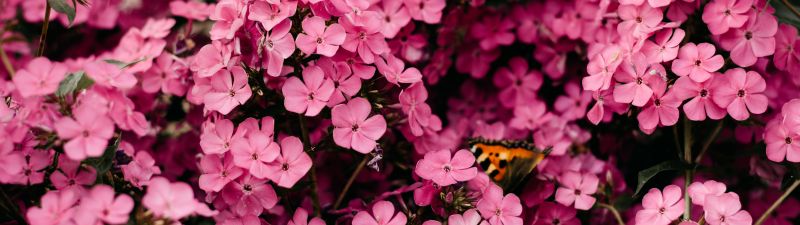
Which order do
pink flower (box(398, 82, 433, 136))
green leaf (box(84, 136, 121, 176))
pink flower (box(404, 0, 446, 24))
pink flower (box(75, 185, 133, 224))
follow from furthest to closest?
pink flower (box(404, 0, 446, 24)) → pink flower (box(398, 82, 433, 136)) → green leaf (box(84, 136, 121, 176)) → pink flower (box(75, 185, 133, 224))

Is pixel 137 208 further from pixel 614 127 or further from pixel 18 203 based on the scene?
pixel 614 127

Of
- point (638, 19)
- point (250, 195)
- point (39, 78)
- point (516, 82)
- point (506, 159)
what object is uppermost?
point (39, 78)

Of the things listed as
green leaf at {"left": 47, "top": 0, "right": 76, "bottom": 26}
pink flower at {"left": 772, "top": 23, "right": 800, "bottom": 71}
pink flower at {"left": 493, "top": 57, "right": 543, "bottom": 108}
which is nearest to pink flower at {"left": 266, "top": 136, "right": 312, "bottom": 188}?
green leaf at {"left": 47, "top": 0, "right": 76, "bottom": 26}

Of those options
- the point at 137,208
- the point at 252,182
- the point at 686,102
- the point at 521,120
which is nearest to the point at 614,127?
the point at 521,120

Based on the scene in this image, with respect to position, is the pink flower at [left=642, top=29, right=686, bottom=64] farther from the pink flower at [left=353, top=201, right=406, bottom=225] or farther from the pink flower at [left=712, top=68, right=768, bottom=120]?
the pink flower at [left=353, top=201, right=406, bottom=225]

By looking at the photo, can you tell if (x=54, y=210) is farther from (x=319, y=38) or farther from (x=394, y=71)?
(x=394, y=71)

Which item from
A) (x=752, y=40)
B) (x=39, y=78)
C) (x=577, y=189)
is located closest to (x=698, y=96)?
(x=752, y=40)
